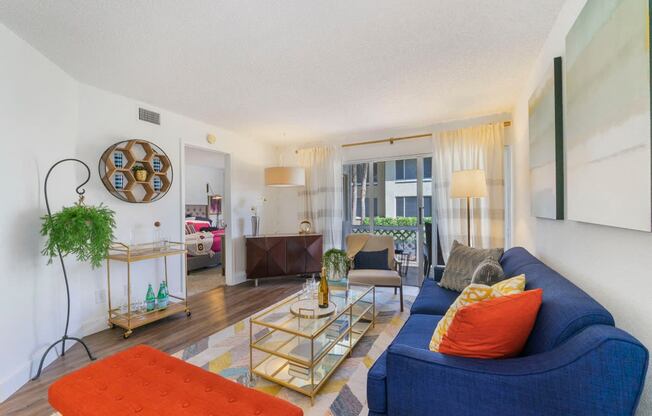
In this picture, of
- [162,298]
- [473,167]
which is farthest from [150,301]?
[473,167]

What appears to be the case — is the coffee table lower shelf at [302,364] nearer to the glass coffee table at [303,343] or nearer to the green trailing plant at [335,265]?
the glass coffee table at [303,343]

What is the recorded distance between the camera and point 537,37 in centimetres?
201

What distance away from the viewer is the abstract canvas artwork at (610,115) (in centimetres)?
90

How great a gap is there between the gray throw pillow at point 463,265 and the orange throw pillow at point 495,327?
4.10 ft

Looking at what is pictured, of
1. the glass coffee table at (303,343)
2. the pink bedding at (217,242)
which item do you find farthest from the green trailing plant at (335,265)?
the pink bedding at (217,242)

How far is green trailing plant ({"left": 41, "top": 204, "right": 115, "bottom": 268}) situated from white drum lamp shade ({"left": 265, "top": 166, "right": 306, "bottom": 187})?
236 cm

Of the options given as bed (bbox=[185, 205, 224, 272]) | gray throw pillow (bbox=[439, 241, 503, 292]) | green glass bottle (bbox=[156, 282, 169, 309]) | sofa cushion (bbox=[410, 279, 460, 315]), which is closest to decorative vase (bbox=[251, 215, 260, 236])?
bed (bbox=[185, 205, 224, 272])

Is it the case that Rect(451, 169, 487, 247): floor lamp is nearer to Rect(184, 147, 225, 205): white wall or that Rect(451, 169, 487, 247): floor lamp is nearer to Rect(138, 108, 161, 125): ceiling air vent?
Rect(138, 108, 161, 125): ceiling air vent

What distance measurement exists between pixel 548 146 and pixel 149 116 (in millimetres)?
3768

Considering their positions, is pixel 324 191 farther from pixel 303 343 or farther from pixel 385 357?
pixel 385 357

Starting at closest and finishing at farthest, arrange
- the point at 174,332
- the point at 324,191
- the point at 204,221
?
1. the point at 174,332
2. the point at 324,191
3. the point at 204,221

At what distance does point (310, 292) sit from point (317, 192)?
2.55 m

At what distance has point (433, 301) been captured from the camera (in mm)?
2240

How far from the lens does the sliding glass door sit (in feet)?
13.8
